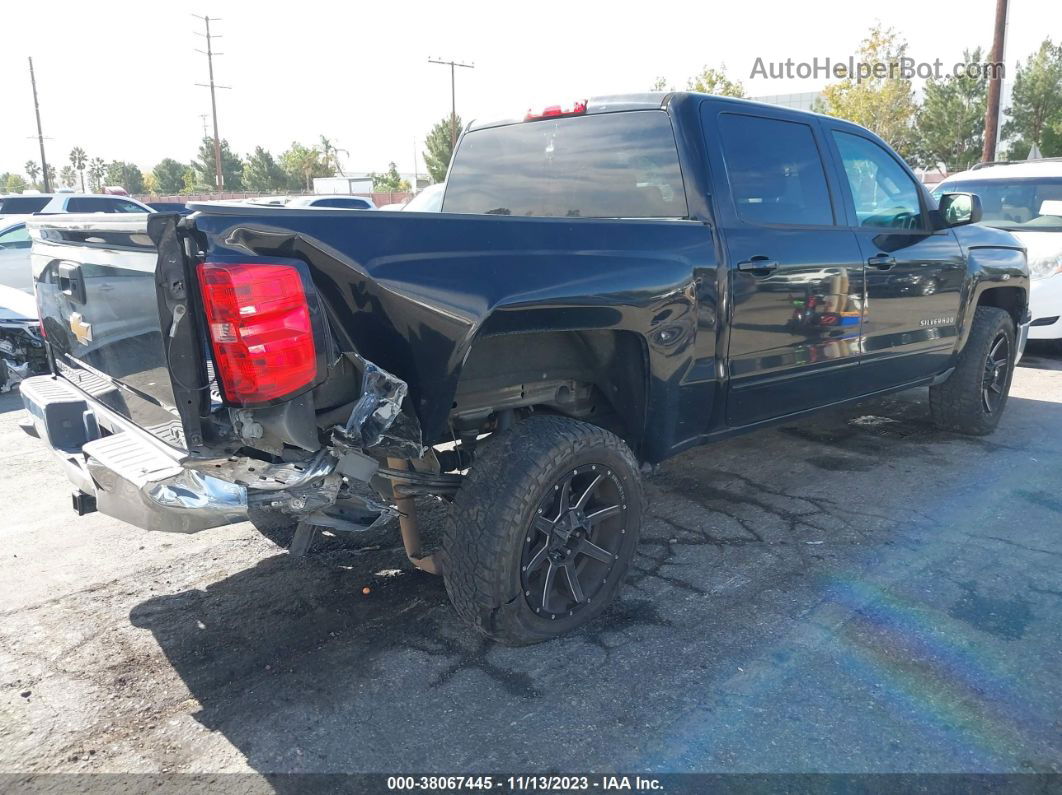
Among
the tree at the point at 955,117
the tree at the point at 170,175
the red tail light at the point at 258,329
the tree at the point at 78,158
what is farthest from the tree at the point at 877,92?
the tree at the point at 78,158

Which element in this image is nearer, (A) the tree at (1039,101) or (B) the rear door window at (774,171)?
(B) the rear door window at (774,171)

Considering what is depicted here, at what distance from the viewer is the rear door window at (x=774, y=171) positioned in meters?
3.78

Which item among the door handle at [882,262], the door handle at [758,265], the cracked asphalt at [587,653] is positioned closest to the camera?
the cracked asphalt at [587,653]

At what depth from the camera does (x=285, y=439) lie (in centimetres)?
242

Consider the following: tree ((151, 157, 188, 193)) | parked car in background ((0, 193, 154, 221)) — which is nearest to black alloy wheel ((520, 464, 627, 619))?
parked car in background ((0, 193, 154, 221))

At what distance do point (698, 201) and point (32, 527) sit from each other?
11.9 feet

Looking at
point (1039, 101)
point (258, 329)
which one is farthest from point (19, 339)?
point (1039, 101)

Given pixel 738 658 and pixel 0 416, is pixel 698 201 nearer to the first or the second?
pixel 738 658

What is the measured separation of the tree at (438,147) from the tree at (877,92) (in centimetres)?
2743

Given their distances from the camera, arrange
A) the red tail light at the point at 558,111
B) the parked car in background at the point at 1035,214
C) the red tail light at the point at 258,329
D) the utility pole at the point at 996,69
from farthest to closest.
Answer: the utility pole at the point at 996,69
the parked car in background at the point at 1035,214
the red tail light at the point at 558,111
the red tail light at the point at 258,329

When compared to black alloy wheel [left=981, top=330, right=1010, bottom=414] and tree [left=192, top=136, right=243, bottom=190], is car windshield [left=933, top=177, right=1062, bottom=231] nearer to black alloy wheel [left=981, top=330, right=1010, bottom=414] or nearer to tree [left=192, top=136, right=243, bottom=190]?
black alloy wheel [left=981, top=330, right=1010, bottom=414]

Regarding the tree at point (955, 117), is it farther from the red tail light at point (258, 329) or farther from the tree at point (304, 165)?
the tree at point (304, 165)

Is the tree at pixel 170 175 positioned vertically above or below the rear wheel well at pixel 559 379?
above

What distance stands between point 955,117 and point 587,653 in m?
37.2
